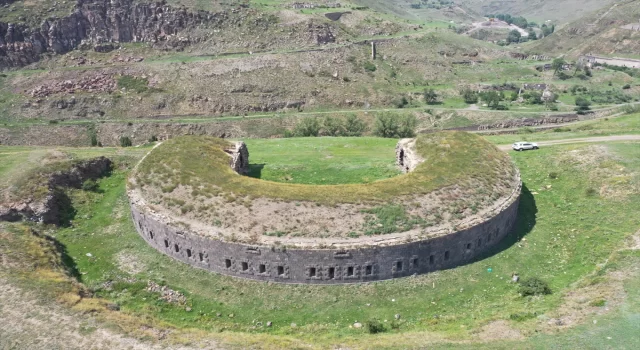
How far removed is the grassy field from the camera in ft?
91.4

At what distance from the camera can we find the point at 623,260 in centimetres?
3388

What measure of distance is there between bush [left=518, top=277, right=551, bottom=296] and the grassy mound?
10.6m

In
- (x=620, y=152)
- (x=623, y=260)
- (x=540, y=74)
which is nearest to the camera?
(x=623, y=260)

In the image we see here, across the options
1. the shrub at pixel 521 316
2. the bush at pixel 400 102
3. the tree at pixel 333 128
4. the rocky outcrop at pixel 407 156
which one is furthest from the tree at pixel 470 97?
the shrub at pixel 521 316

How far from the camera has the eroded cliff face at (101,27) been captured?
130m

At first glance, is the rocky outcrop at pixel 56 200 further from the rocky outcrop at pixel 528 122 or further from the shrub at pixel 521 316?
the rocky outcrop at pixel 528 122

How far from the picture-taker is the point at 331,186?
40469mm

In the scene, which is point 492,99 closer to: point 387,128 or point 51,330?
point 387,128

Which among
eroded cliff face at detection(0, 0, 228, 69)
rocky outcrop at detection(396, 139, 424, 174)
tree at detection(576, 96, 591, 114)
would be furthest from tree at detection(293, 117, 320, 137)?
tree at detection(576, 96, 591, 114)

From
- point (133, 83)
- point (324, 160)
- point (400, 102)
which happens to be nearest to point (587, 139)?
point (324, 160)

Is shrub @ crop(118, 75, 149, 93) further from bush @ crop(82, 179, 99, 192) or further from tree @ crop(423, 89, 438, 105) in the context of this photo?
tree @ crop(423, 89, 438, 105)

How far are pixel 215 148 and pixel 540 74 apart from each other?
135 metres

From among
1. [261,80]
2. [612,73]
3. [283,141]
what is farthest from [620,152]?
[612,73]

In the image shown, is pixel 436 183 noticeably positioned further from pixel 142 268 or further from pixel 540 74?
pixel 540 74
